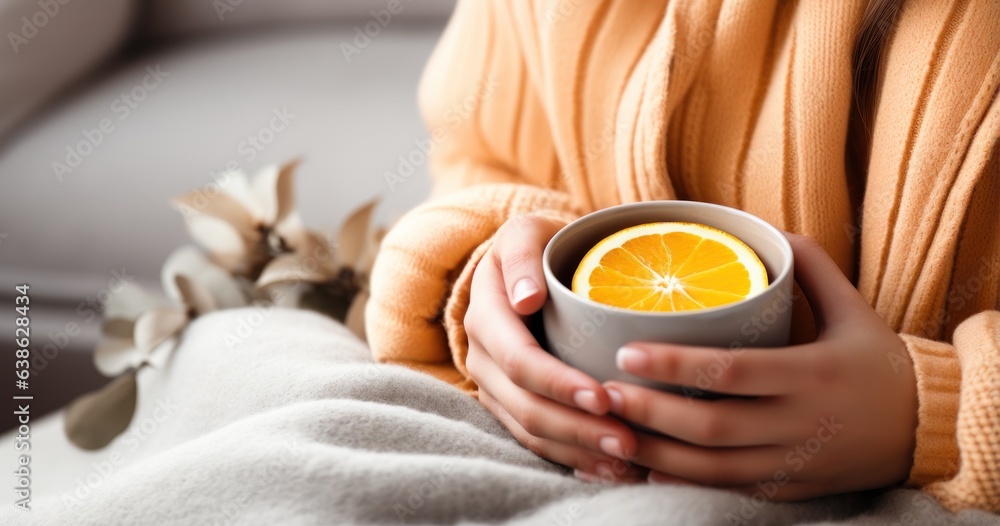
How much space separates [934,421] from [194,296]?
672 mm

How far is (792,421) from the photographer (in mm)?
400

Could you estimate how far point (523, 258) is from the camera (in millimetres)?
443

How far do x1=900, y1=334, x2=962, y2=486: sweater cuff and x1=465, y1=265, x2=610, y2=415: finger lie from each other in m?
0.20

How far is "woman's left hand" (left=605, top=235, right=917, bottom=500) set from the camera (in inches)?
14.5

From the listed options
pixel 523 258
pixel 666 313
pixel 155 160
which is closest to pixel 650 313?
pixel 666 313

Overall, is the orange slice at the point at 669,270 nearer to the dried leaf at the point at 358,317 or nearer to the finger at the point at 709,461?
the finger at the point at 709,461

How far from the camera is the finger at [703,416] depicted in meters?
0.38

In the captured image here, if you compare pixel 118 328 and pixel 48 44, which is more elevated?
pixel 48 44

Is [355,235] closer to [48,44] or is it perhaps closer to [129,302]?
[129,302]

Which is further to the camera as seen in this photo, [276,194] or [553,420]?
[276,194]

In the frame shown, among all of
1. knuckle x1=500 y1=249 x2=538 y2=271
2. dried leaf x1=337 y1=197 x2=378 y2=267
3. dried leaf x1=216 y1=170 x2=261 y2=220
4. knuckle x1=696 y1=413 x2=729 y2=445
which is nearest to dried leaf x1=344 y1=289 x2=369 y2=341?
dried leaf x1=337 y1=197 x2=378 y2=267

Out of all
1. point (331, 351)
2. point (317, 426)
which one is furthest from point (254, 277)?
point (317, 426)

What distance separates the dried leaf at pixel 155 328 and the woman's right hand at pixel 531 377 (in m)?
0.41

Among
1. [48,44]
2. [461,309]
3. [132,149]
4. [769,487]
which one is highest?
[48,44]
